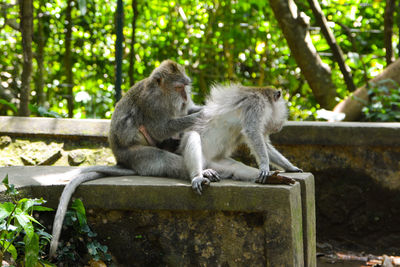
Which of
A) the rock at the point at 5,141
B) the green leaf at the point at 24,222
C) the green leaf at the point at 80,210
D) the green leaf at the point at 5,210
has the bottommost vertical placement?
the green leaf at the point at 80,210

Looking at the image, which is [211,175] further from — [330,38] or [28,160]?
[330,38]

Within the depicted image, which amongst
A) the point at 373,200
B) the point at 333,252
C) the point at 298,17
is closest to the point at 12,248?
the point at 333,252

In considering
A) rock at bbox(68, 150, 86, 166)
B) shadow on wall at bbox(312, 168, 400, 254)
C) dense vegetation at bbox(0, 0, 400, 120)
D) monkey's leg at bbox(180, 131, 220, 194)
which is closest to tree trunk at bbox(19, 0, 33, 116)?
rock at bbox(68, 150, 86, 166)

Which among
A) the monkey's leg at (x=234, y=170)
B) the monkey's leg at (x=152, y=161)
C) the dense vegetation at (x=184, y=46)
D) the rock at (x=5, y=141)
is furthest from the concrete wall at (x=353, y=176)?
the dense vegetation at (x=184, y=46)

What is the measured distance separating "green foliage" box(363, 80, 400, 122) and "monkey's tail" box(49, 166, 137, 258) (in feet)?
10.6

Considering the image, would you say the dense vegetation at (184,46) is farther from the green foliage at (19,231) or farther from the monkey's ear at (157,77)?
the green foliage at (19,231)

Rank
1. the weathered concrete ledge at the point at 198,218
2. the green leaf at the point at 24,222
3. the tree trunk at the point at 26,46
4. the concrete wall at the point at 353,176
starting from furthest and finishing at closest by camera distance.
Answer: the tree trunk at the point at 26,46
the concrete wall at the point at 353,176
the weathered concrete ledge at the point at 198,218
the green leaf at the point at 24,222

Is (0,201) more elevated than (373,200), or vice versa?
(0,201)

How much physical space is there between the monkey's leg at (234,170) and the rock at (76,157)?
1730 millimetres

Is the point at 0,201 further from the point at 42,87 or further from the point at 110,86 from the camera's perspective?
the point at 110,86

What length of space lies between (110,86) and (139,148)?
199 inches

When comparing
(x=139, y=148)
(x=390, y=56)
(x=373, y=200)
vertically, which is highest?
(x=390, y=56)

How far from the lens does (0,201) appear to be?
10.6 feet

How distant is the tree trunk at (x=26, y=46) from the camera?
5895 mm
